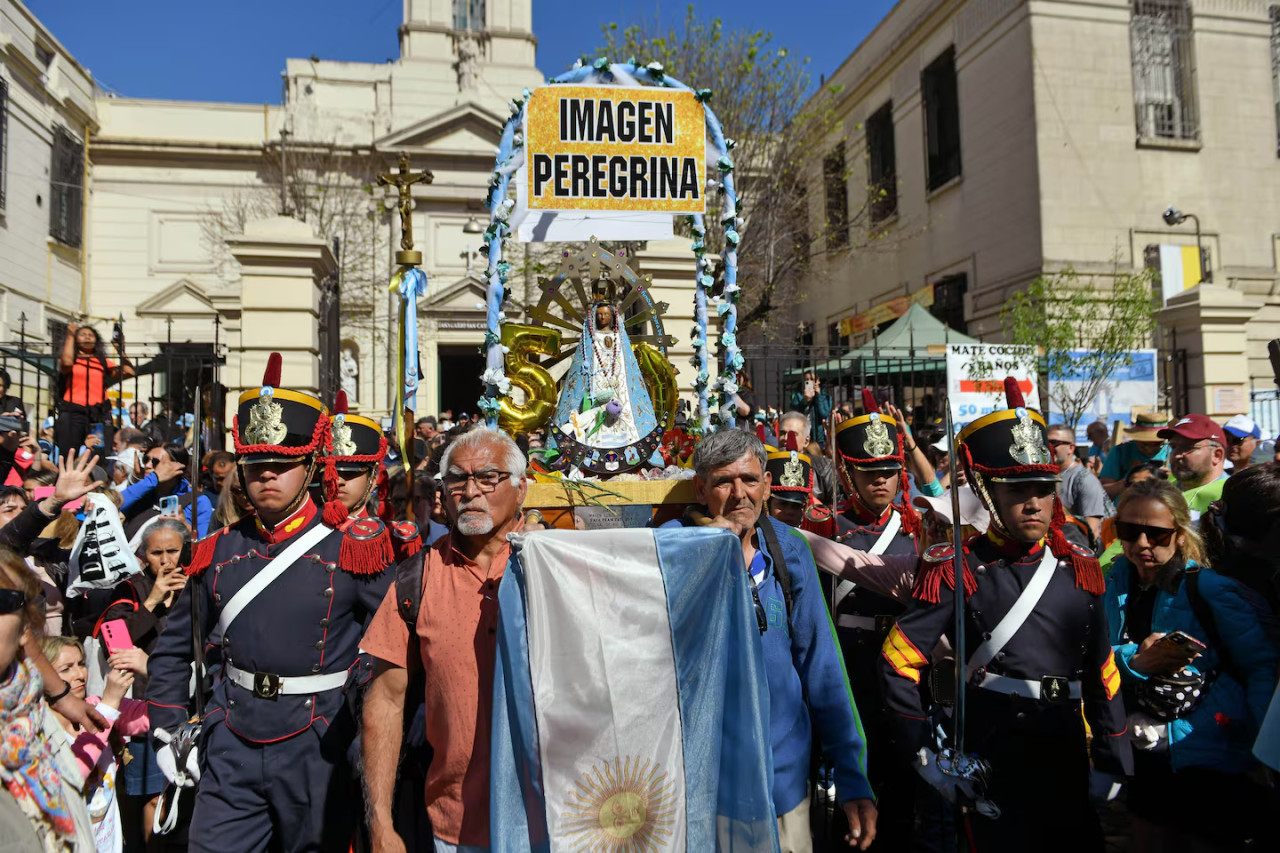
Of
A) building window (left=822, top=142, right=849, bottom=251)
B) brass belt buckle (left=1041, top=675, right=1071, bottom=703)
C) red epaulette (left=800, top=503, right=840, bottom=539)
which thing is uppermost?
building window (left=822, top=142, right=849, bottom=251)

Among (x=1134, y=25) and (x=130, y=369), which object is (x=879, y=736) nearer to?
(x=130, y=369)

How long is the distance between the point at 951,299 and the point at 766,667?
68.7 feet

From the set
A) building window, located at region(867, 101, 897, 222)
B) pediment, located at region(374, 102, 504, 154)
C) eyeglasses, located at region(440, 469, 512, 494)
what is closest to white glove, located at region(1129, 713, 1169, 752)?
eyeglasses, located at region(440, 469, 512, 494)

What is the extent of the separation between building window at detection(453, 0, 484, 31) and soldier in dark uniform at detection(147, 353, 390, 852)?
31.1 meters

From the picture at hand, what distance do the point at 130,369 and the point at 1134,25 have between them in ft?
67.4

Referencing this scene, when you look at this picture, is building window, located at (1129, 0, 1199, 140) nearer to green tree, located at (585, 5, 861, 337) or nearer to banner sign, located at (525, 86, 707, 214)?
green tree, located at (585, 5, 861, 337)

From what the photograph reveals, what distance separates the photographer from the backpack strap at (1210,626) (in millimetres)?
3305

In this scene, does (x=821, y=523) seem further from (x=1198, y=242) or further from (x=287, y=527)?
(x=1198, y=242)

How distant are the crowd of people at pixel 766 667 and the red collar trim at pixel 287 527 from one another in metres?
0.02

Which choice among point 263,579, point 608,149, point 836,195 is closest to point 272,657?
point 263,579

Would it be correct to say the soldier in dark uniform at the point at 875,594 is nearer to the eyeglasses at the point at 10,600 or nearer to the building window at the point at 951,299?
Answer: the eyeglasses at the point at 10,600

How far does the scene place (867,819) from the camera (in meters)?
2.87

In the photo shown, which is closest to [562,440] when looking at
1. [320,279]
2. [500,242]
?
[500,242]

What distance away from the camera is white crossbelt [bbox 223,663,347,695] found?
3.44m
